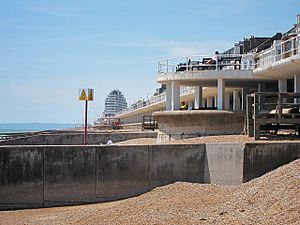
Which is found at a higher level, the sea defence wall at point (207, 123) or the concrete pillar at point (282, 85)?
the concrete pillar at point (282, 85)

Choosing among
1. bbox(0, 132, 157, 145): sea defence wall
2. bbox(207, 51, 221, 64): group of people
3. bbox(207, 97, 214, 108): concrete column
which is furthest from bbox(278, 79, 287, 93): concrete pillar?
bbox(207, 97, 214, 108): concrete column

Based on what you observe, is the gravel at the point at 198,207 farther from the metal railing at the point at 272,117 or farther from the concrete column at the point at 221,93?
the concrete column at the point at 221,93

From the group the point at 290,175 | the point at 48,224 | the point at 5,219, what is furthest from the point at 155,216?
the point at 5,219

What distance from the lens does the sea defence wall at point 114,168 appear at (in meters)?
13.7

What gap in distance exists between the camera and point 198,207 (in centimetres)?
1125

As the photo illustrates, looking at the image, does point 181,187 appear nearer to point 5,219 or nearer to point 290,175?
point 290,175

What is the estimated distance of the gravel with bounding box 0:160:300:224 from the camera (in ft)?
31.6

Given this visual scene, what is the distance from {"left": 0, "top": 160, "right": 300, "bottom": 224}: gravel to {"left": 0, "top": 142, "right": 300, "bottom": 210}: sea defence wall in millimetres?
487

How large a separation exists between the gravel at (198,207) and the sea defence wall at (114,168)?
487 millimetres

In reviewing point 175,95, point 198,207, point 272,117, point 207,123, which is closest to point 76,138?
point 175,95

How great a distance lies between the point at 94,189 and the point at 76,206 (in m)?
0.79

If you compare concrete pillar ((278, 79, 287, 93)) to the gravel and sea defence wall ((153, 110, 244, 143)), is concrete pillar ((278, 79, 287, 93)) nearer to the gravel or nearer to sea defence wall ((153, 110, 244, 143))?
sea defence wall ((153, 110, 244, 143))

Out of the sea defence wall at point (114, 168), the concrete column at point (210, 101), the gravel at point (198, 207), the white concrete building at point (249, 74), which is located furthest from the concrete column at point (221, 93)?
the concrete column at point (210, 101)

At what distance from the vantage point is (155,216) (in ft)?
35.0
